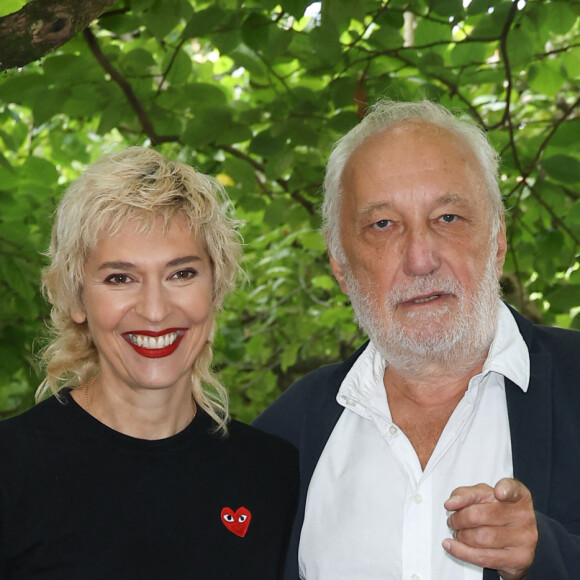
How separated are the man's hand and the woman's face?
92 centimetres

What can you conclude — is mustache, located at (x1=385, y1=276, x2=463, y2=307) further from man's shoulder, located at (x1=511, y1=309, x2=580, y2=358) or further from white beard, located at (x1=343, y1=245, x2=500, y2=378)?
man's shoulder, located at (x1=511, y1=309, x2=580, y2=358)

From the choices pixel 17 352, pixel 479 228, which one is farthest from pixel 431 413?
pixel 17 352

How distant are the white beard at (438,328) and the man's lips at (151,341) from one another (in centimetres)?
63

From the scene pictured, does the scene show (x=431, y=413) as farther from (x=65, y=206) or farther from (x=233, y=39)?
(x=233, y=39)

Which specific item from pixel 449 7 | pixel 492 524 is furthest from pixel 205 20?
pixel 492 524

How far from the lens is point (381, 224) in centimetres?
270

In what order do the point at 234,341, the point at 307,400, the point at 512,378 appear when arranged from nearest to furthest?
the point at 512,378 → the point at 307,400 → the point at 234,341

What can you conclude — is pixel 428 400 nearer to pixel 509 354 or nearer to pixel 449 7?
pixel 509 354

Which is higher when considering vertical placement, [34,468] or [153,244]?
[153,244]

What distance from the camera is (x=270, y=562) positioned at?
244cm

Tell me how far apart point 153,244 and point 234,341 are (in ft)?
7.57

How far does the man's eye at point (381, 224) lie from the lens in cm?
269

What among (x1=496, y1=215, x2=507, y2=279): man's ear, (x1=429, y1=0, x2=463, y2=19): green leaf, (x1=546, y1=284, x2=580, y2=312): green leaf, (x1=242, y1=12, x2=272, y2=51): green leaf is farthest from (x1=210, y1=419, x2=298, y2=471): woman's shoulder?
(x1=429, y1=0, x2=463, y2=19): green leaf

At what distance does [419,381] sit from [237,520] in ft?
2.25
